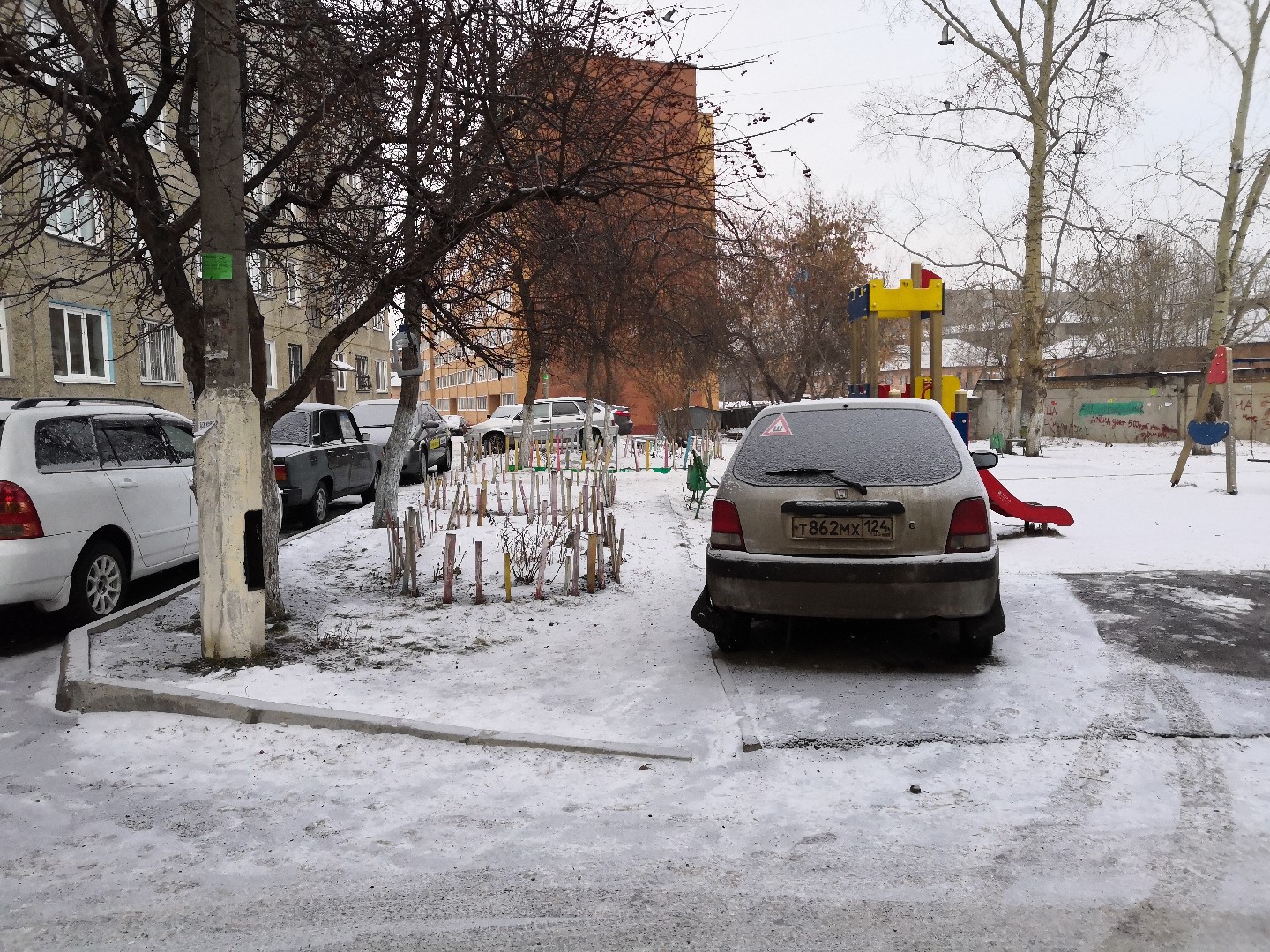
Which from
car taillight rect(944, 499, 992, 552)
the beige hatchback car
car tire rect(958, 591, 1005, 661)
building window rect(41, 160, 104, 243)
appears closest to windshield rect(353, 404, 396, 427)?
building window rect(41, 160, 104, 243)

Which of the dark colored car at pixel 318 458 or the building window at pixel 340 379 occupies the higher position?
the building window at pixel 340 379

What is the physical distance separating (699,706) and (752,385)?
1122 inches

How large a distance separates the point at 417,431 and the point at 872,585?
12253mm

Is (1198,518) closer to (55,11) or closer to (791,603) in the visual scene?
(791,603)

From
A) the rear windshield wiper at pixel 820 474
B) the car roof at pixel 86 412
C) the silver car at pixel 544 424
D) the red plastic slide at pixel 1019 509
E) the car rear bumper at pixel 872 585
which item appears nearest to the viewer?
the car rear bumper at pixel 872 585

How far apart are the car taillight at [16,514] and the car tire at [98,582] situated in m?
0.51

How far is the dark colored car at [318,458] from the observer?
441 inches

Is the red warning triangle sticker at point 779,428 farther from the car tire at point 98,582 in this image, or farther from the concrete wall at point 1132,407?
the concrete wall at point 1132,407

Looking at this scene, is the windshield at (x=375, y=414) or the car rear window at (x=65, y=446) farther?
the windshield at (x=375, y=414)

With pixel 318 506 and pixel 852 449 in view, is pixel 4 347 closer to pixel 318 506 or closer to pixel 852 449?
pixel 318 506

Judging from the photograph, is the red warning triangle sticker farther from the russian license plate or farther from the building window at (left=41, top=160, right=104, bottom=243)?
the building window at (left=41, top=160, right=104, bottom=243)

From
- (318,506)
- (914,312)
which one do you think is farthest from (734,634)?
(914,312)

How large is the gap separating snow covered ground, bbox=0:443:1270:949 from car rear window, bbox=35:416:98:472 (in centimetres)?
126

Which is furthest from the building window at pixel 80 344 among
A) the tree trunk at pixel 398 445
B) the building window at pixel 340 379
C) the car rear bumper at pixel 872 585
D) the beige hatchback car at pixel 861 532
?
the car rear bumper at pixel 872 585
